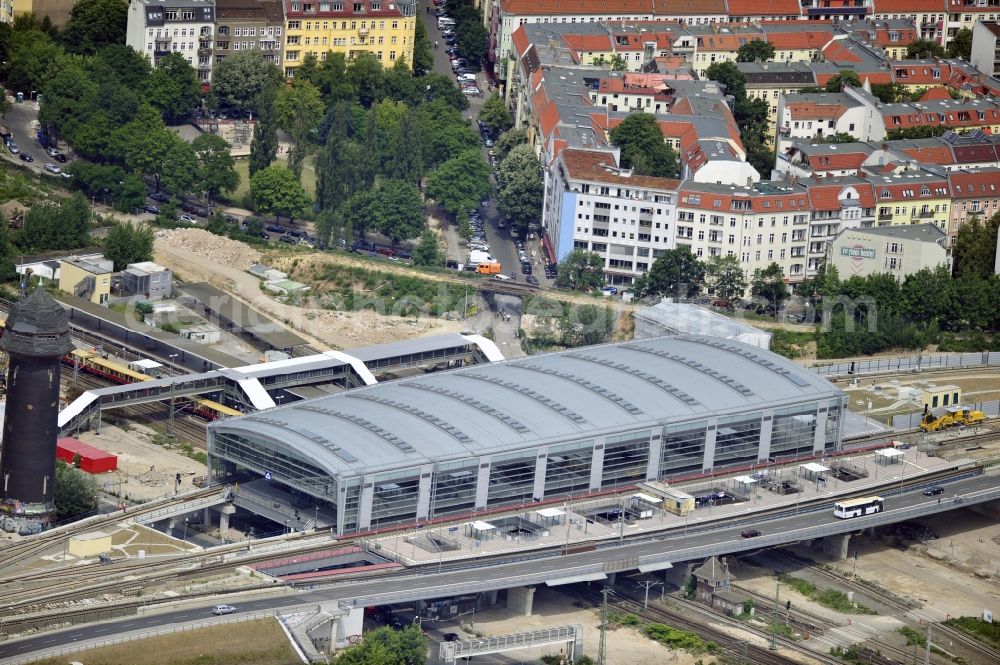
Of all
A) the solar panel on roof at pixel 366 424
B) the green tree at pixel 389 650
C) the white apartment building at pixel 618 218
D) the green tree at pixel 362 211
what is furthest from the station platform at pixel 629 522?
the green tree at pixel 362 211

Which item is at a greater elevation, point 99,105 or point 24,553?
point 99,105

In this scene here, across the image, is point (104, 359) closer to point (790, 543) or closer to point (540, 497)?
point (540, 497)

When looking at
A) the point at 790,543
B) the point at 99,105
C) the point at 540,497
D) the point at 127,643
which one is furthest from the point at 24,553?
the point at 99,105

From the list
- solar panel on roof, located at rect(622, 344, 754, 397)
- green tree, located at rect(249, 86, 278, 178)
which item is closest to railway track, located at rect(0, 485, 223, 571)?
solar panel on roof, located at rect(622, 344, 754, 397)

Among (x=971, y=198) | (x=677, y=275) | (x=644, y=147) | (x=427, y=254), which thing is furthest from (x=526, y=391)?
(x=971, y=198)

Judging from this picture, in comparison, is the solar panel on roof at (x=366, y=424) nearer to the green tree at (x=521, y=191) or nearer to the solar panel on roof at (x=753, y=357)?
the solar panel on roof at (x=753, y=357)

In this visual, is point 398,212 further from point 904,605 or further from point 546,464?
point 904,605

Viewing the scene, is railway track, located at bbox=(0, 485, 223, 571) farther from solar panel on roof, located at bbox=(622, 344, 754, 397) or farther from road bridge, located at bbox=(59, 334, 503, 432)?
solar panel on roof, located at bbox=(622, 344, 754, 397)
